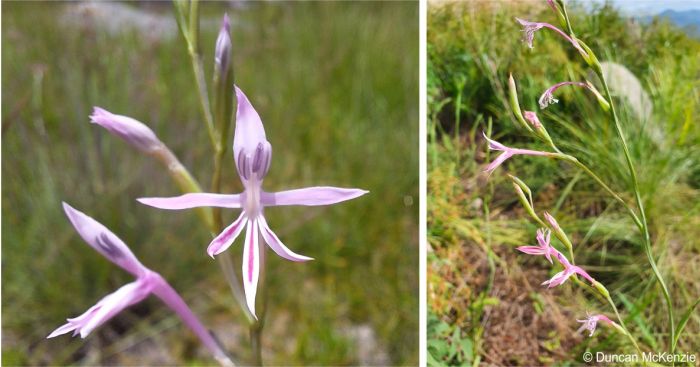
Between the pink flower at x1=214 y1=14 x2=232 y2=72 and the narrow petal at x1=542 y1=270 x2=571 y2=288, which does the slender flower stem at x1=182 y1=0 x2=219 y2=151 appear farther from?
the narrow petal at x1=542 y1=270 x2=571 y2=288

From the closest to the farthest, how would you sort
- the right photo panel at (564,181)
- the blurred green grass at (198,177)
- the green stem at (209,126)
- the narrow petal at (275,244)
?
the narrow petal at (275,244), the green stem at (209,126), the right photo panel at (564,181), the blurred green grass at (198,177)

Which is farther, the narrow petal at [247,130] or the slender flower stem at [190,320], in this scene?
the slender flower stem at [190,320]

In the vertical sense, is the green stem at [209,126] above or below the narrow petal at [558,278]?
above

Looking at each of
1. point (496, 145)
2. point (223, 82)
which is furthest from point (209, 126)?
point (496, 145)

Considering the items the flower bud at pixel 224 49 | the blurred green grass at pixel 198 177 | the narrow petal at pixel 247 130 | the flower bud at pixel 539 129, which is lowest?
the blurred green grass at pixel 198 177

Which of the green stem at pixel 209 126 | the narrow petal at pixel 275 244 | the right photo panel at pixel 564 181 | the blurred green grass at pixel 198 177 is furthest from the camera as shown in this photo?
the blurred green grass at pixel 198 177

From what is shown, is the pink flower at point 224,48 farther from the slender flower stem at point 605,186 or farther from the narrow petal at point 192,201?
the slender flower stem at point 605,186

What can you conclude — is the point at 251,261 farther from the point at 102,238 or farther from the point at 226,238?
the point at 102,238

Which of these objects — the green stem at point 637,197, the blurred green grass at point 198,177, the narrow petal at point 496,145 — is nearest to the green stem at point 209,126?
the narrow petal at point 496,145

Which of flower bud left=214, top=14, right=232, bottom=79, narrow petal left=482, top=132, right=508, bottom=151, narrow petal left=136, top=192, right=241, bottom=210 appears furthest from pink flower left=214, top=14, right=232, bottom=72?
narrow petal left=482, top=132, right=508, bottom=151
